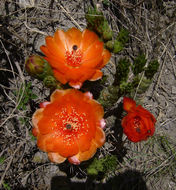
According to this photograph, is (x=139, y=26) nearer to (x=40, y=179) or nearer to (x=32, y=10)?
(x=32, y=10)

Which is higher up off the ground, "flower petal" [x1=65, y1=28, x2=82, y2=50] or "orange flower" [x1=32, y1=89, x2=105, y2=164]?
"flower petal" [x1=65, y1=28, x2=82, y2=50]

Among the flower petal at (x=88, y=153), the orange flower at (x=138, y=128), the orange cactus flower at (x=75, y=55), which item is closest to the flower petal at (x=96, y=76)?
the orange cactus flower at (x=75, y=55)

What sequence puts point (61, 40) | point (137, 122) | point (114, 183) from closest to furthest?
point (137, 122) → point (61, 40) → point (114, 183)

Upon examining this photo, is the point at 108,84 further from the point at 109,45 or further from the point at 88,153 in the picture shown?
the point at 88,153

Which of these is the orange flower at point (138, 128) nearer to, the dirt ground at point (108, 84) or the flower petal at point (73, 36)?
the dirt ground at point (108, 84)

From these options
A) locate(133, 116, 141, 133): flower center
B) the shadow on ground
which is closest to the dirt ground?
the shadow on ground

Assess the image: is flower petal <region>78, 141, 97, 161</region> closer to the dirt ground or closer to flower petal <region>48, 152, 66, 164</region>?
flower petal <region>48, 152, 66, 164</region>

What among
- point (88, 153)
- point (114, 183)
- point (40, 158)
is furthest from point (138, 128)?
point (40, 158)
